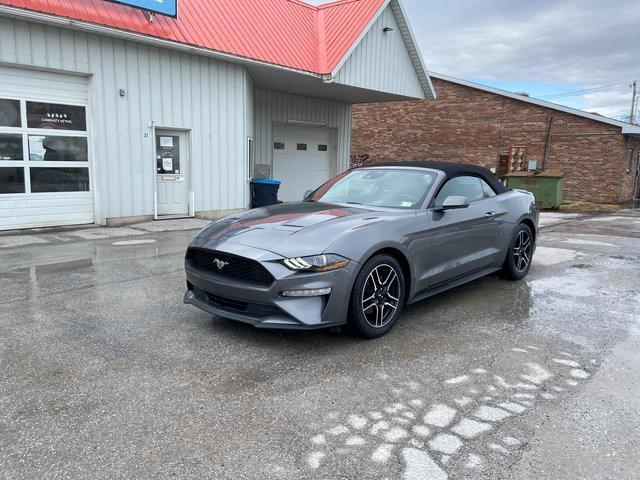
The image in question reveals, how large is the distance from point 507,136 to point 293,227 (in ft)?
67.1

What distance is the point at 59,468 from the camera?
2.46 metres

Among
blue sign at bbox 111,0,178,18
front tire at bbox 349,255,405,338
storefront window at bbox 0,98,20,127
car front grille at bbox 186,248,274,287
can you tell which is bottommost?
front tire at bbox 349,255,405,338

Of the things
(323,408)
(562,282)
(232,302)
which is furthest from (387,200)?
(562,282)

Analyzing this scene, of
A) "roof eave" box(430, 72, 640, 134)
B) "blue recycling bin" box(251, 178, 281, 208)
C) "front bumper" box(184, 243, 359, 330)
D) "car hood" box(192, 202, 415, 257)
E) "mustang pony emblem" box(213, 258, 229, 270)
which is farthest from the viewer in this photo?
"roof eave" box(430, 72, 640, 134)

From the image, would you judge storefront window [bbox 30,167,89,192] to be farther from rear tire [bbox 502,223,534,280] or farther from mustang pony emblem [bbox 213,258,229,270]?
rear tire [bbox 502,223,534,280]

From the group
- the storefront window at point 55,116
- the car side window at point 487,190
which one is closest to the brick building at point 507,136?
the car side window at point 487,190

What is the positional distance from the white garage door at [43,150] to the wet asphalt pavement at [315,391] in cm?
418

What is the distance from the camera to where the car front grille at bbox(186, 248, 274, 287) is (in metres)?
3.86

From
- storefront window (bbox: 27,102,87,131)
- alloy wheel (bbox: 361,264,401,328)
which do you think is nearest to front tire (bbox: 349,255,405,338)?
alloy wheel (bbox: 361,264,401,328)

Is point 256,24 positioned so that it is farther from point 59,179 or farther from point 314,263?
point 314,263

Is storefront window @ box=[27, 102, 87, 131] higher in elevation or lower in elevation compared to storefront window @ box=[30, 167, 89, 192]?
higher

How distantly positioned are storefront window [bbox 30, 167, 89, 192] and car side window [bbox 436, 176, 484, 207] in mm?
7504

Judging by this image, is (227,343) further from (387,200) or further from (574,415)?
(574,415)

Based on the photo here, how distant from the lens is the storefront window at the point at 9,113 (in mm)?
8734
